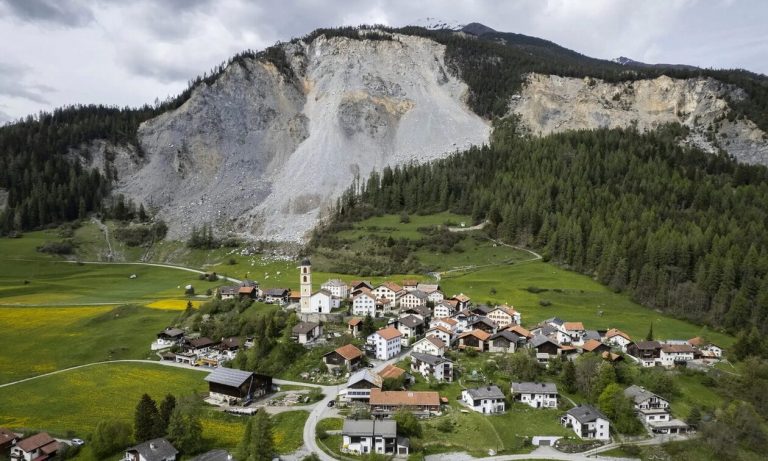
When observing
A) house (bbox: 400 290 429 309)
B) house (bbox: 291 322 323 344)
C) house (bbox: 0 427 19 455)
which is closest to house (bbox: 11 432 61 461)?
house (bbox: 0 427 19 455)

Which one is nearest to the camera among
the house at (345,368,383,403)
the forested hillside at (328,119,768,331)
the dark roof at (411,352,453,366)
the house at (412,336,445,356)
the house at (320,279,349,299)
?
the house at (345,368,383,403)

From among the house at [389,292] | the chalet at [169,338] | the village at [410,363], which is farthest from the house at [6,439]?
the house at [389,292]

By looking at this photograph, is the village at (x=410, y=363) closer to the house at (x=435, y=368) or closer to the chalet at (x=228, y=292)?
the house at (x=435, y=368)

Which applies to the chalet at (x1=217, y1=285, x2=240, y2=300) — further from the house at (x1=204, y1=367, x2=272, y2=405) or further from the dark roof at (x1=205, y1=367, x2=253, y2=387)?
the dark roof at (x1=205, y1=367, x2=253, y2=387)

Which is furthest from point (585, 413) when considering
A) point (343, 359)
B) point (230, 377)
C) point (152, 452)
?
point (152, 452)

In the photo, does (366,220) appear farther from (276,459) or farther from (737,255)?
(276,459)

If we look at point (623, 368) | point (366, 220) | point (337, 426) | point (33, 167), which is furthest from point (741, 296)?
point (33, 167)

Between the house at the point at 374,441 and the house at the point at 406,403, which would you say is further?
the house at the point at 406,403
